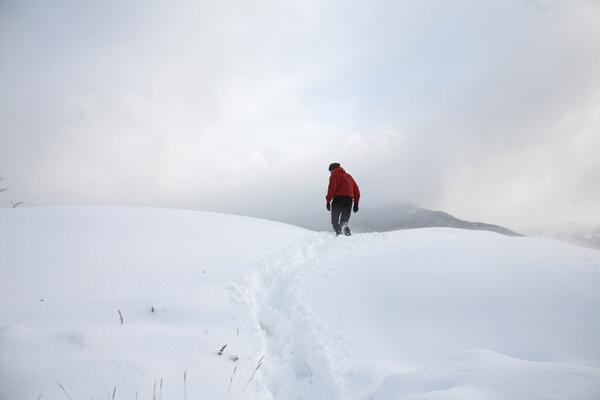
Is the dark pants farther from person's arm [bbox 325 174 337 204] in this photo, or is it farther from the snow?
the snow

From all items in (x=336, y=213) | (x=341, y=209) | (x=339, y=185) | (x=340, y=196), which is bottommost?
(x=336, y=213)

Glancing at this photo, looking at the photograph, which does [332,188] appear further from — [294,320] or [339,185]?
[294,320]

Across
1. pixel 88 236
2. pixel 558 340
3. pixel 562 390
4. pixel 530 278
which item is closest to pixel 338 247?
pixel 530 278

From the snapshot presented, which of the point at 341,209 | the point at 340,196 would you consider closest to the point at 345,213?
the point at 341,209

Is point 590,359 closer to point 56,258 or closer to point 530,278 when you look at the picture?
point 530,278

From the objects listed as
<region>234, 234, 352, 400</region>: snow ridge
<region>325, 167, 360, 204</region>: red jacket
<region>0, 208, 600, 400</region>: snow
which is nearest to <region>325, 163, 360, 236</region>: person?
<region>325, 167, 360, 204</region>: red jacket

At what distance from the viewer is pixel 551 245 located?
175 inches

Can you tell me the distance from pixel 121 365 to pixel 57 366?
40cm

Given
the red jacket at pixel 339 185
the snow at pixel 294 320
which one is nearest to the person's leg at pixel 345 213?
the red jacket at pixel 339 185

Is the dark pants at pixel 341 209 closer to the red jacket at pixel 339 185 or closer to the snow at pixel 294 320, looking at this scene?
the red jacket at pixel 339 185

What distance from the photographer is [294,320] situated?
326 centimetres

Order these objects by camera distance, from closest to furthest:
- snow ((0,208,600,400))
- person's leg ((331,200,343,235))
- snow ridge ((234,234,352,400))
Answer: snow ((0,208,600,400)) < snow ridge ((234,234,352,400)) < person's leg ((331,200,343,235))

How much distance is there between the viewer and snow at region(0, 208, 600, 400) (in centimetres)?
187

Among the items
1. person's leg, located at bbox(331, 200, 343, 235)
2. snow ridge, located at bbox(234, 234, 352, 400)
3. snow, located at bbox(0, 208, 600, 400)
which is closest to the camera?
snow, located at bbox(0, 208, 600, 400)
